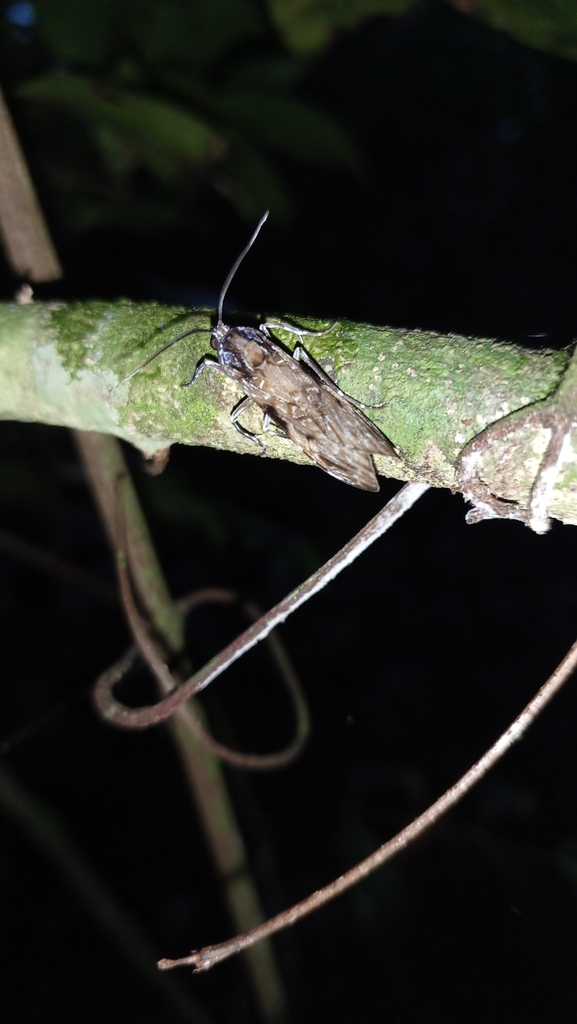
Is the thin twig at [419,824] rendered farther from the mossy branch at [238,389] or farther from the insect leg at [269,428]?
the insect leg at [269,428]

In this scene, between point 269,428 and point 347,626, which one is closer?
point 269,428

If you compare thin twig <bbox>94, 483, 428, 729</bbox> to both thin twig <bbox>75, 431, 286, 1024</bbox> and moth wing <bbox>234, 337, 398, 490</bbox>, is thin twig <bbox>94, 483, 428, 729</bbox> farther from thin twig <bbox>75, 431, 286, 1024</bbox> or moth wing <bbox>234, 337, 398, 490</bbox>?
thin twig <bbox>75, 431, 286, 1024</bbox>

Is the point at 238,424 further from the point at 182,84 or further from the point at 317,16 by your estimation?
the point at 182,84

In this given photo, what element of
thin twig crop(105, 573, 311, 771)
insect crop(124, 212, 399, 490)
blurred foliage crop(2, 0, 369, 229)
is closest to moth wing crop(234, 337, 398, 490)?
insect crop(124, 212, 399, 490)

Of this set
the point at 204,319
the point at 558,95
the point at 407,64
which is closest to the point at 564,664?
the point at 204,319

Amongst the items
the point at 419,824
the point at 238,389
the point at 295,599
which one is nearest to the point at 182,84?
the point at 238,389

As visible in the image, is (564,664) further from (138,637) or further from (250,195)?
(250,195)
